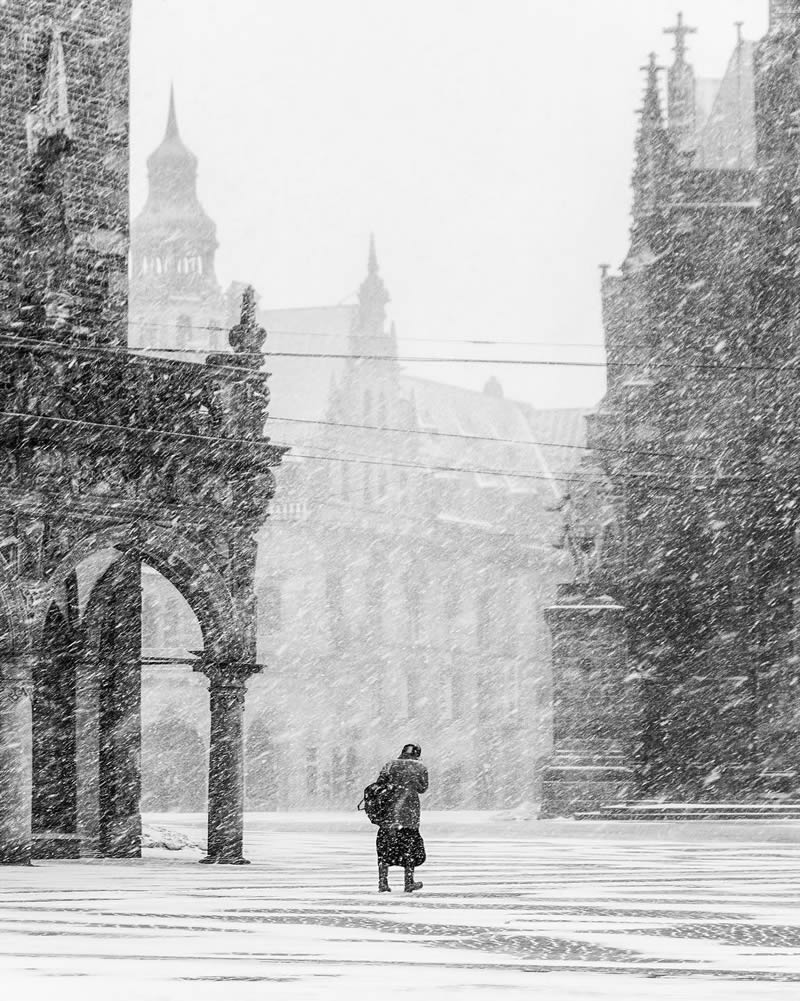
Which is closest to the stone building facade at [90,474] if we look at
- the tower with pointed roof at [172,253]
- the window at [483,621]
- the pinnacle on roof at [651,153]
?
the pinnacle on roof at [651,153]

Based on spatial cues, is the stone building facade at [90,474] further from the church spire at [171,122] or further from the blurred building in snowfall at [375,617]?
the church spire at [171,122]

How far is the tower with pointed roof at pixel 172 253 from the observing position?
89688 millimetres

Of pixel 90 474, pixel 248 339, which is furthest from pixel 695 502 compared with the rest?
pixel 90 474

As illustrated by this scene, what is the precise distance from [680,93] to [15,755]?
2976 centimetres

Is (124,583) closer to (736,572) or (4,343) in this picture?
(4,343)

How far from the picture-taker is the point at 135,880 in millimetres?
20312

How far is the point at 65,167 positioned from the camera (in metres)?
24.9

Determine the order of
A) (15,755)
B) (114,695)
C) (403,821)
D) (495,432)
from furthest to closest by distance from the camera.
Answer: (495,432)
(114,695)
(15,755)
(403,821)

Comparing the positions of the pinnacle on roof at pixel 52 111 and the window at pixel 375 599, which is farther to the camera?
the window at pixel 375 599

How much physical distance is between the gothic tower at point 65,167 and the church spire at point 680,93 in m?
22.7

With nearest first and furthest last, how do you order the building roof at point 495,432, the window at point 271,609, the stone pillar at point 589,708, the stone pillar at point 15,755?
1. the stone pillar at point 15,755
2. the stone pillar at point 589,708
3. the window at point 271,609
4. the building roof at point 495,432

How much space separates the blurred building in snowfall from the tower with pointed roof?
20.5ft

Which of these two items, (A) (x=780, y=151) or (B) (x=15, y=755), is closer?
(B) (x=15, y=755)

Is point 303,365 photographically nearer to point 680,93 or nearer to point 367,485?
point 367,485
